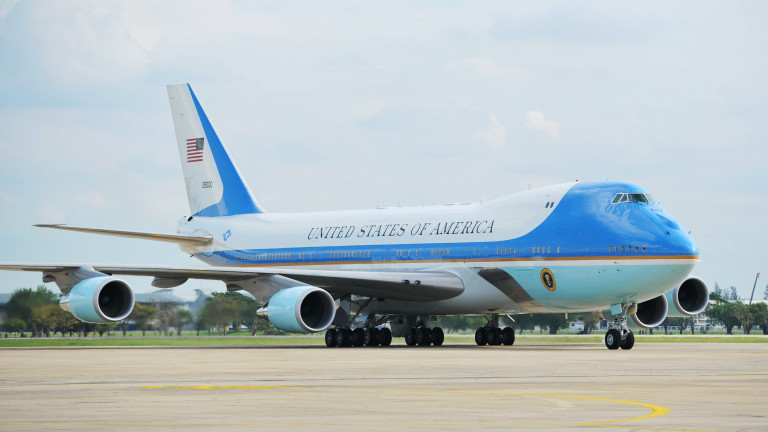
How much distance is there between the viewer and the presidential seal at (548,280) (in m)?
31.4

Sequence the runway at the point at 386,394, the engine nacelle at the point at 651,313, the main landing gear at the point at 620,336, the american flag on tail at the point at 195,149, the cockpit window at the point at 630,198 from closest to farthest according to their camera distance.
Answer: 1. the runway at the point at 386,394
2. the cockpit window at the point at 630,198
3. the main landing gear at the point at 620,336
4. the engine nacelle at the point at 651,313
5. the american flag on tail at the point at 195,149

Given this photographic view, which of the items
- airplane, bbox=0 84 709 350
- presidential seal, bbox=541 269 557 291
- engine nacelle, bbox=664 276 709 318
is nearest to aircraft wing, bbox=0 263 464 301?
airplane, bbox=0 84 709 350

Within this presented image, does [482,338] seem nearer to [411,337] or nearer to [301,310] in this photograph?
[411,337]

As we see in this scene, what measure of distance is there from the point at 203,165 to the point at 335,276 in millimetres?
12882

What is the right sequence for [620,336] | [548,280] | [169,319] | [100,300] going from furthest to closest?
[169,319], [100,300], [548,280], [620,336]

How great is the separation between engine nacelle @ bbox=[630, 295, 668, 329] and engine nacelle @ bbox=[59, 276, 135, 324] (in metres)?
14.8

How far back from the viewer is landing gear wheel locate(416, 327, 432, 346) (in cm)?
3669

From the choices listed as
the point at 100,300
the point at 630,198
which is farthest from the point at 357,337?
the point at 630,198

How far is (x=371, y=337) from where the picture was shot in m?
35.5

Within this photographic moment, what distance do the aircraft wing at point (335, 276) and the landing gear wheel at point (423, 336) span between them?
1.89 metres

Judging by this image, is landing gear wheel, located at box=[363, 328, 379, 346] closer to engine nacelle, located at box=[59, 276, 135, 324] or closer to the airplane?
the airplane

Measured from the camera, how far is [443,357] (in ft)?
84.5

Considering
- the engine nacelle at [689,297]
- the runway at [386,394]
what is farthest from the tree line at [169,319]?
the runway at [386,394]

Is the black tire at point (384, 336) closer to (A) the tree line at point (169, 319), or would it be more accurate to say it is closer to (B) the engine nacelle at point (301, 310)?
(B) the engine nacelle at point (301, 310)
